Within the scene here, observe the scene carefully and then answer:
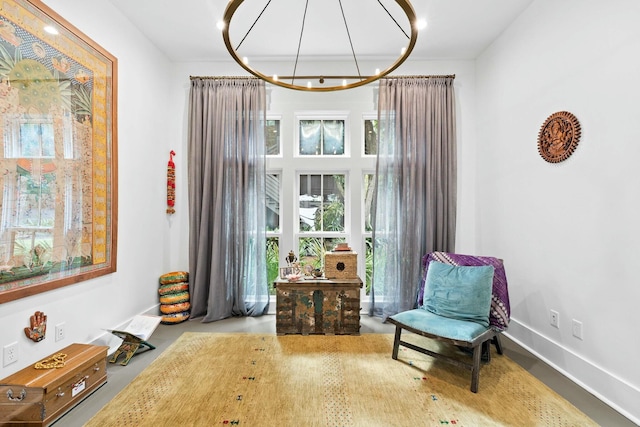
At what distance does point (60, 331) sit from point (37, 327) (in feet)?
0.75

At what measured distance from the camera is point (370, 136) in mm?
3746

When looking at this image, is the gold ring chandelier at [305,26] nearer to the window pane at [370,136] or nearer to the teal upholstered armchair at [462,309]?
the window pane at [370,136]

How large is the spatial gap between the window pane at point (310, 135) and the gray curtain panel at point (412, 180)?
0.77m

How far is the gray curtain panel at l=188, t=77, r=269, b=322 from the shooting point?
343 cm

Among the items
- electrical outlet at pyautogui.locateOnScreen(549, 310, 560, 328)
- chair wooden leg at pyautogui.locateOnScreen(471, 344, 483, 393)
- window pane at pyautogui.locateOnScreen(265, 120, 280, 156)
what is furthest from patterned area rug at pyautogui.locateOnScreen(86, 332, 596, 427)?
window pane at pyautogui.locateOnScreen(265, 120, 280, 156)

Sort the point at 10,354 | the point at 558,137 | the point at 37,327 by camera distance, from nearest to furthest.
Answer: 1. the point at 10,354
2. the point at 37,327
3. the point at 558,137

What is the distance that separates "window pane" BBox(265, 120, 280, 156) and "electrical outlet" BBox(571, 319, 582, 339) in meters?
3.22

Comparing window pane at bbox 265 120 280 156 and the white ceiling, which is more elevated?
the white ceiling

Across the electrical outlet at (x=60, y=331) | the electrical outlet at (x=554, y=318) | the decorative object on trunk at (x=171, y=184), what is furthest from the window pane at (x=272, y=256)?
the electrical outlet at (x=554, y=318)

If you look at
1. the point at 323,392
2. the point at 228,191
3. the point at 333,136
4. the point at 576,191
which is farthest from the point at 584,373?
the point at 228,191

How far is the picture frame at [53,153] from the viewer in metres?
1.83

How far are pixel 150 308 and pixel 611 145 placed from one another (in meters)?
4.18

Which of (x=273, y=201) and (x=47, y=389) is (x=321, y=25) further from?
(x=47, y=389)

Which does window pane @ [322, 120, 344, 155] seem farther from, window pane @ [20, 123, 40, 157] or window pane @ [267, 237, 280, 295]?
window pane @ [20, 123, 40, 157]
